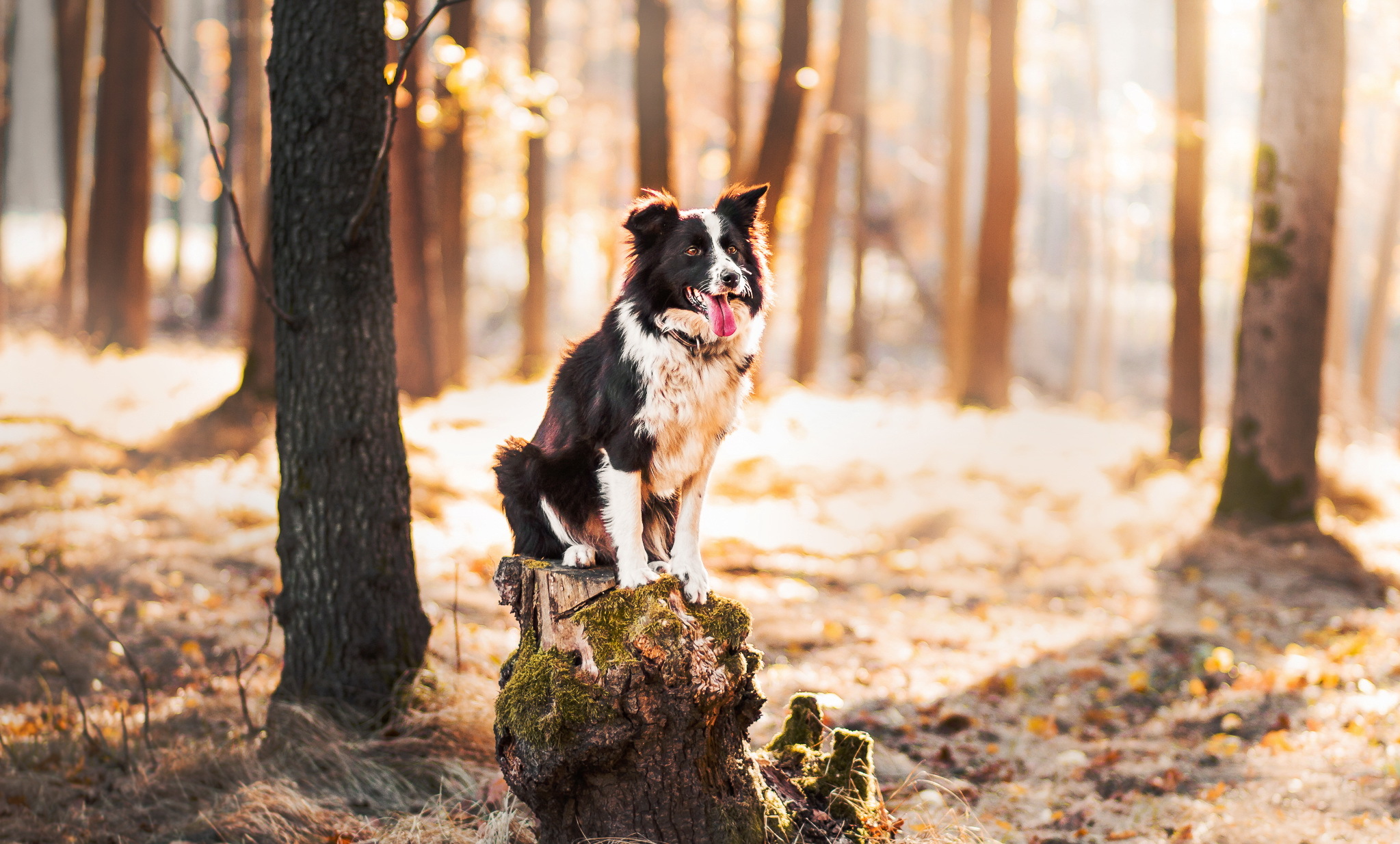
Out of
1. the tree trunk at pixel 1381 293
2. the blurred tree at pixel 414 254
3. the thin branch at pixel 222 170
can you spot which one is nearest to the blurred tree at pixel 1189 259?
the blurred tree at pixel 414 254

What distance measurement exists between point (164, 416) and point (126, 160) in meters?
5.67

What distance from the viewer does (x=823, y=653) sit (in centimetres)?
693

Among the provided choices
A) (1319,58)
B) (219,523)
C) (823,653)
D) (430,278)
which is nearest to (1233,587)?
(823,653)

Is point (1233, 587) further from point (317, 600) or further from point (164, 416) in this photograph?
point (164, 416)

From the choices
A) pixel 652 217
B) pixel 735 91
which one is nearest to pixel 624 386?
pixel 652 217

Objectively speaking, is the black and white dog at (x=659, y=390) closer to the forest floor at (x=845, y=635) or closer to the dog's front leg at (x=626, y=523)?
the dog's front leg at (x=626, y=523)

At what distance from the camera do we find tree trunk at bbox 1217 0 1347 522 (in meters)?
8.88

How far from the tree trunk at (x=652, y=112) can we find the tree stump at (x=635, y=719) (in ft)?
30.7

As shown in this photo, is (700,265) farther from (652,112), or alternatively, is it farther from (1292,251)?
(652,112)

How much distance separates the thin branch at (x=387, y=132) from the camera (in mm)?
4203

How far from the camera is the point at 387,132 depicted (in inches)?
176

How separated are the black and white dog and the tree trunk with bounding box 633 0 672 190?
28.8 ft

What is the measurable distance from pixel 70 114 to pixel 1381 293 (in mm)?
24559


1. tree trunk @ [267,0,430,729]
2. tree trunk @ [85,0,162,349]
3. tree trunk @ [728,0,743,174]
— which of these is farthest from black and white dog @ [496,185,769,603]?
tree trunk @ [85,0,162,349]
